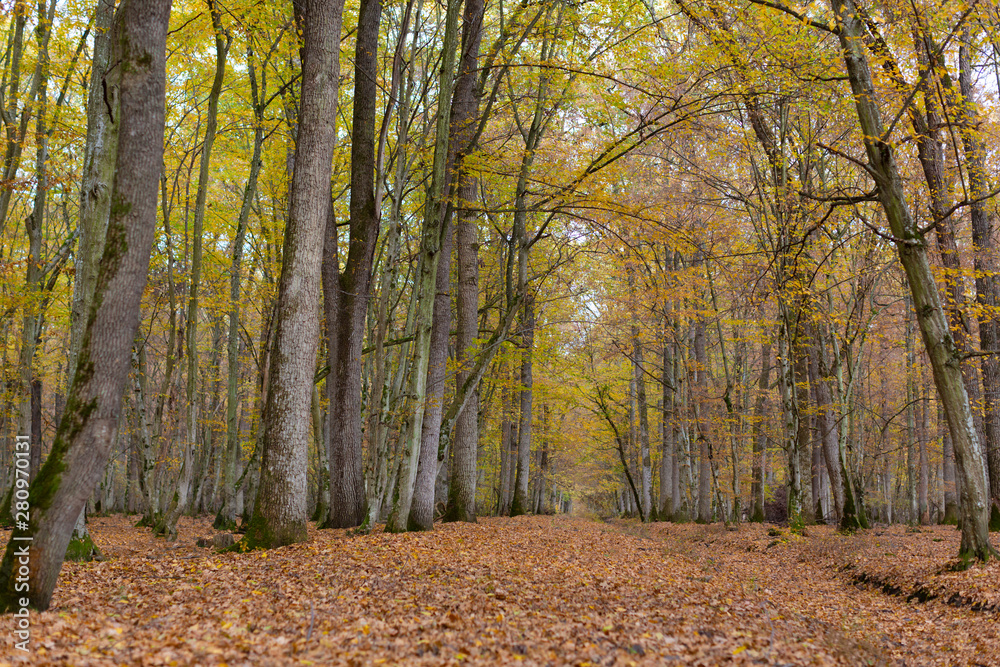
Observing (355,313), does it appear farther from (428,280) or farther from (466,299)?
(466,299)

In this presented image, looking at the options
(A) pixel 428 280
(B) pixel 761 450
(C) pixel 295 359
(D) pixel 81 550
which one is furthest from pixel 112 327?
(B) pixel 761 450

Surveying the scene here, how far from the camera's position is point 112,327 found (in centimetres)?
425

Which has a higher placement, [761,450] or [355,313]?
[355,313]

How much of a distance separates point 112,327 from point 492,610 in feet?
12.0

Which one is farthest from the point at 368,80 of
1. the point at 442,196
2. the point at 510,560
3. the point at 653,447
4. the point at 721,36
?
the point at 653,447

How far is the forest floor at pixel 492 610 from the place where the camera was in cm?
371

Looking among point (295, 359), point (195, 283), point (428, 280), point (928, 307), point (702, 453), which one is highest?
point (428, 280)

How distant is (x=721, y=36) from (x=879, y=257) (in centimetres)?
829

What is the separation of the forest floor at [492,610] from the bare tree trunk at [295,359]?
521 mm

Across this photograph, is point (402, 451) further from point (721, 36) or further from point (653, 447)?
point (653, 447)

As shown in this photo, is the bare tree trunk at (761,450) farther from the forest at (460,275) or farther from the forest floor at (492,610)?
the forest floor at (492,610)

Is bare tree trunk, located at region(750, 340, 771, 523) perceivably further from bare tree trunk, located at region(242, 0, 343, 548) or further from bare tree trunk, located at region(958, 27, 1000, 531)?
bare tree trunk, located at region(242, 0, 343, 548)

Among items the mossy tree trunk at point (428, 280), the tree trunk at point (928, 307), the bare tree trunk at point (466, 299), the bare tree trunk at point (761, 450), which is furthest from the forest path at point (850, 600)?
the bare tree trunk at point (761, 450)

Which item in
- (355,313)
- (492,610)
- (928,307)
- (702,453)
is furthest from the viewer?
(702,453)
